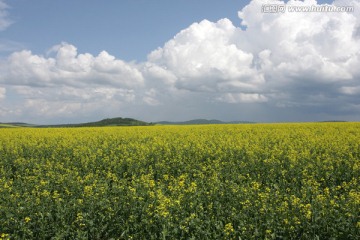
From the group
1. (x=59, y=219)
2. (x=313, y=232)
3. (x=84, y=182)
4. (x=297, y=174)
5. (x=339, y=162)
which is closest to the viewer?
(x=313, y=232)

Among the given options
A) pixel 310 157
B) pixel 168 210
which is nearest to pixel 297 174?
pixel 310 157

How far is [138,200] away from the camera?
8773 millimetres

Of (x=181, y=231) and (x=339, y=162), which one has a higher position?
(x=339, y=162)

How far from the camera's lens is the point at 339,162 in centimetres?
1314

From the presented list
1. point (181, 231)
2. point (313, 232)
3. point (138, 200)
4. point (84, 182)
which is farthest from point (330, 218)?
point (84, 182)

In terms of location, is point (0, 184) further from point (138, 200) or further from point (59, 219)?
point (138, 200)

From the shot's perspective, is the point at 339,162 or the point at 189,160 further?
the point at 189,160

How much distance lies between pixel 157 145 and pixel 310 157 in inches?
313

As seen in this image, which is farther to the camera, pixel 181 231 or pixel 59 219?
pixel 59 219

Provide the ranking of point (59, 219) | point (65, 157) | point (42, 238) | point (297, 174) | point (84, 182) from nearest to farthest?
point (42, 238), point (59, 219), point (84, 182), point (297, 174), point (65, 157)

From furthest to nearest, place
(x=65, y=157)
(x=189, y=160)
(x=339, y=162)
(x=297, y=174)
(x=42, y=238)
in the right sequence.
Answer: (x=65, y=157) < (x=189, y=160) < (x=339, y=162) < (x=297, y=174) < (x=42, y=238)

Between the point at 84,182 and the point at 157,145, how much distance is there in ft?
22.2

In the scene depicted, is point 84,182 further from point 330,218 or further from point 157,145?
point 330,218

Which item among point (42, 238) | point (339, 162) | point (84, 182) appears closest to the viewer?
point (42, 238)
